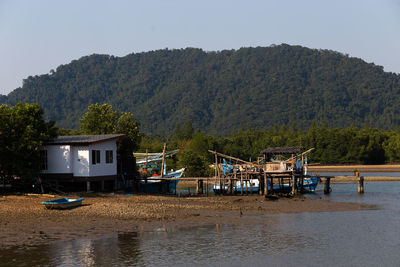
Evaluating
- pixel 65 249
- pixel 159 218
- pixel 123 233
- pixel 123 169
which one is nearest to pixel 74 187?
pixel 123 169

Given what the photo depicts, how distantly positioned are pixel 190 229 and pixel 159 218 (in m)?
3.81

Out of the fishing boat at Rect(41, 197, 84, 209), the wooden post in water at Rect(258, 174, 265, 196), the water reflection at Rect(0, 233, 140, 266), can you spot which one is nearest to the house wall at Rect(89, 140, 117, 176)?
the fishing boat at Rect(41, 197, 84, 209)

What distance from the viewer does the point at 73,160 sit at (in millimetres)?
46312

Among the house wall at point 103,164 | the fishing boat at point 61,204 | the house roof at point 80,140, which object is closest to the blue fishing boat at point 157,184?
the house wall at point 103,164

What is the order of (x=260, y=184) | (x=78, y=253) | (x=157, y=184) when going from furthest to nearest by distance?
(x=157, y=184) < (x=260, y=184) < (x=78, y=253)

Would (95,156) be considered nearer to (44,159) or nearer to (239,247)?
(44,159)

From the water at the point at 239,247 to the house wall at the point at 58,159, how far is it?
16.4 m

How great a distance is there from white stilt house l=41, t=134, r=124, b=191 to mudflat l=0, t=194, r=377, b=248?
9.19 ft

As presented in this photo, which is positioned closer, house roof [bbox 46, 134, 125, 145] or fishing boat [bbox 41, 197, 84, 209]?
fishing boat [bbox 41, 197, 84, 209]

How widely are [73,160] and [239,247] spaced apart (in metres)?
22.4

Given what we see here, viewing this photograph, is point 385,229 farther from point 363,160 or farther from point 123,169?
point 363,160

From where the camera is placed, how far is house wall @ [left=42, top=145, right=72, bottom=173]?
46.2 m

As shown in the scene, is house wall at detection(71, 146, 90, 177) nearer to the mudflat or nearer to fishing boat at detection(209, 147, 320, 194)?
the mudflat

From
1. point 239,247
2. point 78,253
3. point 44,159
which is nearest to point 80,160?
point 44,159
